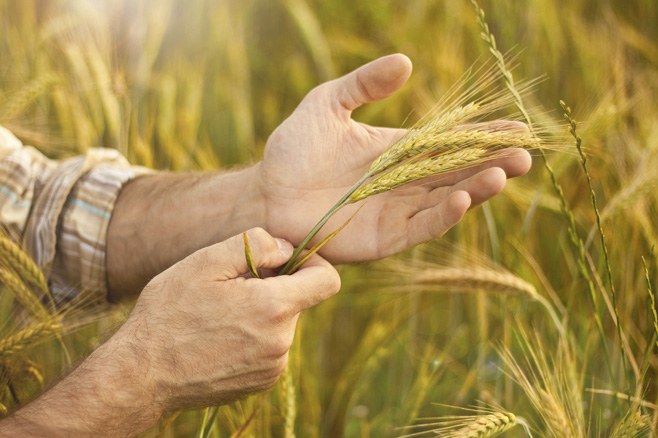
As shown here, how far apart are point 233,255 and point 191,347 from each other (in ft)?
0.47

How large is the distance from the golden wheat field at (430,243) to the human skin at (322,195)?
0.43ft

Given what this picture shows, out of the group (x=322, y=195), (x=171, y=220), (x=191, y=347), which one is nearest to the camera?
(x=191, y=347)

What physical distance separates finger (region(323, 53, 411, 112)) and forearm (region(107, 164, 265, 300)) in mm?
222

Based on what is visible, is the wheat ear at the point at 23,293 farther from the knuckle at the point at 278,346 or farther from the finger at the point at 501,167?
the finger at the point at 501,167

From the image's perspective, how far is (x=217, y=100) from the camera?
2375 millimetres

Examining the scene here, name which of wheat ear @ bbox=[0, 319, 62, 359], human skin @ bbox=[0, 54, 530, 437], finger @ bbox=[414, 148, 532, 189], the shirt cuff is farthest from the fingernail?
the shirt cuff

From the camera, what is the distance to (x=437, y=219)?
3.69 ft

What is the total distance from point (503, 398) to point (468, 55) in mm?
1328

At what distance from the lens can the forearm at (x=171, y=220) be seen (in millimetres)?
1327

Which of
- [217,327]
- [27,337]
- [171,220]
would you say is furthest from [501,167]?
[27,337]

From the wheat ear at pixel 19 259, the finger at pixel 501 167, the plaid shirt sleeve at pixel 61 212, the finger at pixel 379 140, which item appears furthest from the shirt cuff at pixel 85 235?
the finger at pixel 501 167

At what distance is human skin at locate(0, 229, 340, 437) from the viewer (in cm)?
96

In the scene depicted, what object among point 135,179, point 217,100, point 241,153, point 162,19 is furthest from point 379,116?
point 135,179

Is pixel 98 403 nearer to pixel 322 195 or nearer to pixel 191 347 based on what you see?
pixel 191 347
